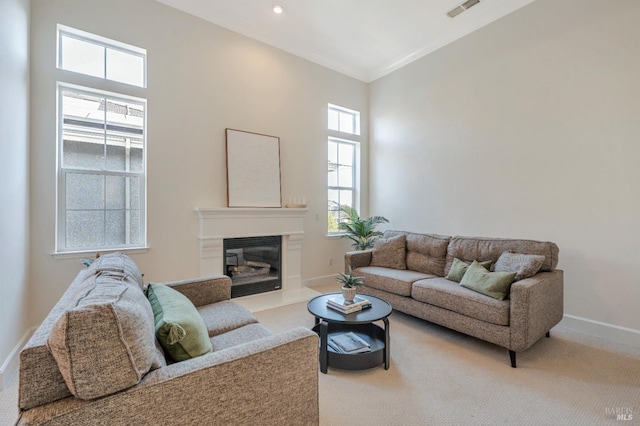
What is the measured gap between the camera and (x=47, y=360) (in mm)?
880

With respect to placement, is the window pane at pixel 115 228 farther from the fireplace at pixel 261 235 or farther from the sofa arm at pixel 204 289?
the sofa arm at pixel 204 289

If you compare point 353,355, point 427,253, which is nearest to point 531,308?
point 427,253

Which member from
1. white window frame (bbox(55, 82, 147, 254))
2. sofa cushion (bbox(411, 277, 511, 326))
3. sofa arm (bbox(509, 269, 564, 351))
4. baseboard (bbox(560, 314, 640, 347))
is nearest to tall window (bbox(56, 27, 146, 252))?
white window frame (bbox(55, 82, 147, 254))

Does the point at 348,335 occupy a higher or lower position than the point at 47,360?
lower

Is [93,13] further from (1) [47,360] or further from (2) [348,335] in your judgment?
(2) [348,335]

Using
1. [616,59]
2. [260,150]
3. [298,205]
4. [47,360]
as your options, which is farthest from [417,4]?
[47,360]

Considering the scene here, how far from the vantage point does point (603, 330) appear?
2.92 metres

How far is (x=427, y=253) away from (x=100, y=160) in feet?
12.7

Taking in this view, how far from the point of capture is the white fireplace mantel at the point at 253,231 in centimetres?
369

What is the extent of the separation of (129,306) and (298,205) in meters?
3.44

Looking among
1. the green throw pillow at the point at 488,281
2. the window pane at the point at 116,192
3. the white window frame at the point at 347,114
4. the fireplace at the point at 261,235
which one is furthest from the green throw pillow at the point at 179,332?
the white window frame at the point at 347,114

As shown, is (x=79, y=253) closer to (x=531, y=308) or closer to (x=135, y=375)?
(x=135, y=375)

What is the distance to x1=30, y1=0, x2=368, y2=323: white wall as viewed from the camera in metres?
2.85

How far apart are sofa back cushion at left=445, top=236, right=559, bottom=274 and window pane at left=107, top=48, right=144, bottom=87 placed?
407 cm
